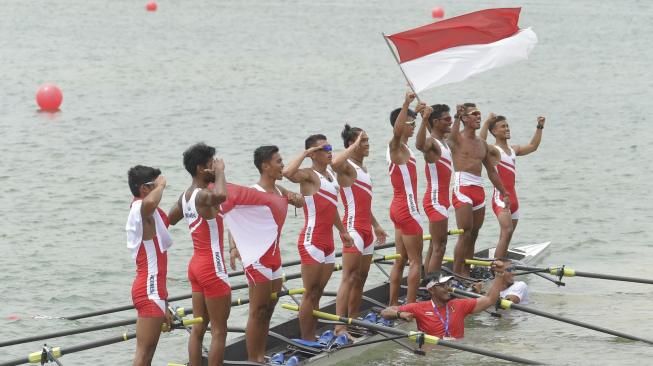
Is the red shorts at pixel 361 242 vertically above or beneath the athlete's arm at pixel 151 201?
beneath

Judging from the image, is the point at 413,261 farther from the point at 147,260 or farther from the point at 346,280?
the point at 147,260

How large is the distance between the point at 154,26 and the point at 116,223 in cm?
3947

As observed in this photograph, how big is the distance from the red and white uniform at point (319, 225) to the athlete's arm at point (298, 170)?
210mm

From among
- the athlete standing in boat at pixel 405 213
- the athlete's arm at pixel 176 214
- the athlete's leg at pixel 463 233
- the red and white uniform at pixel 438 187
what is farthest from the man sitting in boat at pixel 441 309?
the athlete's leg at pixel 463 233

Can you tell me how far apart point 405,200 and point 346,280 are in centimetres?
150

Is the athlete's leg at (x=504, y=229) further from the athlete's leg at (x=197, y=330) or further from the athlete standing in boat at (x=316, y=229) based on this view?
the athlete's leg at (x=197, y=330)

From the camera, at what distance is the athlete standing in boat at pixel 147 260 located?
10688 mm

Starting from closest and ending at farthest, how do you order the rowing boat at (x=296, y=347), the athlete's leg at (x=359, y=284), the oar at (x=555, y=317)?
1. the rowing boat at (x=296, y=347)
2. the oar at (x=555, y=317)
3. the athlete's leg at (x=359, y=284)

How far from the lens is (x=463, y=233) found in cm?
1630

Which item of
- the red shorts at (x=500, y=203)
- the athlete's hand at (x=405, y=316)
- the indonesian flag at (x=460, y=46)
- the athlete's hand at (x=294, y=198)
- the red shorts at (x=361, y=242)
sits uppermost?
the indonesian flag at (x=460, y=46)

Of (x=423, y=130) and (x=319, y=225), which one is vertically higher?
(x=423, y=130)

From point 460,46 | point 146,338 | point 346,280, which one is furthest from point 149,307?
point 460,46

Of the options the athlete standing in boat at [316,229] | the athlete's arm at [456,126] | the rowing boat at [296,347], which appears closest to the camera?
the rowing boat at [296,347]

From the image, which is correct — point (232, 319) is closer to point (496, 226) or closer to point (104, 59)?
point (496, 226)
